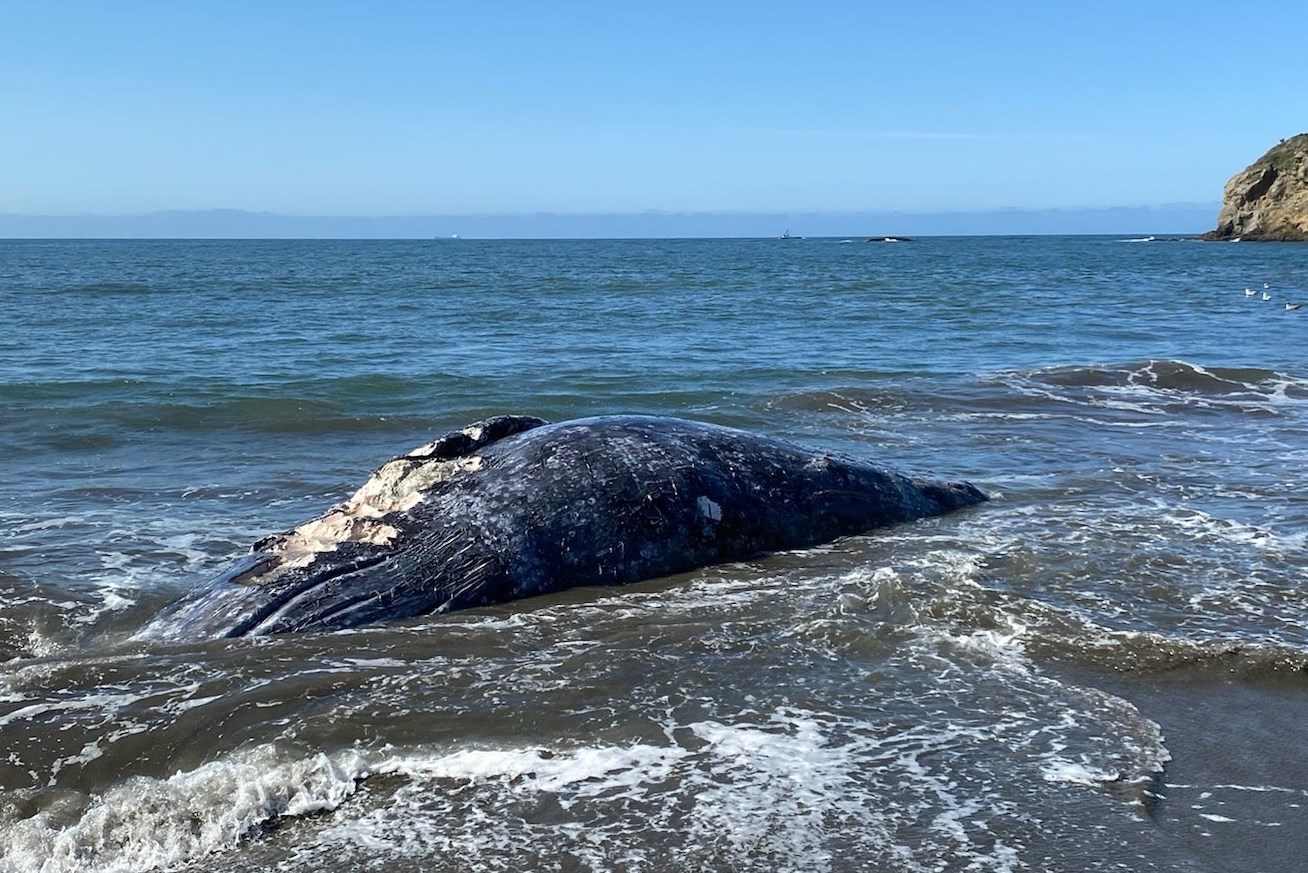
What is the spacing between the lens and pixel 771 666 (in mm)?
5414

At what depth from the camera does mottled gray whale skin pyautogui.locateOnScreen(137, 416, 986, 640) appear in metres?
6.16

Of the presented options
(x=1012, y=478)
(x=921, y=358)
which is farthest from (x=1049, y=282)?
(x=1012, y=478)

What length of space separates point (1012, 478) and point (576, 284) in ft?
130

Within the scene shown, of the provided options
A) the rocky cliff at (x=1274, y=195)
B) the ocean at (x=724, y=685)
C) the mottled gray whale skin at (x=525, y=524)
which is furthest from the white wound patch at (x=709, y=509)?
the rocky cliff at (x=1274, y=195)

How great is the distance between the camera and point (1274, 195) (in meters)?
92.5

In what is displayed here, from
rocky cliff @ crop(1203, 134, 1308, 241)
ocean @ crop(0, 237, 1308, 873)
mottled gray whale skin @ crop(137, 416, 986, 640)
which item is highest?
rocky cliff @ crop(1203, 134, 1308, 241)

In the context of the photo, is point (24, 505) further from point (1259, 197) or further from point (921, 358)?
point (1259, 197)

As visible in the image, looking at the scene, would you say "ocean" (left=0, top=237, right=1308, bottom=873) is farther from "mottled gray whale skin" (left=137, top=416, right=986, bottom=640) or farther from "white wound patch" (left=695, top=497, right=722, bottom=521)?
"white wound patch" (left=695, top=497, right=722, bottom=521)

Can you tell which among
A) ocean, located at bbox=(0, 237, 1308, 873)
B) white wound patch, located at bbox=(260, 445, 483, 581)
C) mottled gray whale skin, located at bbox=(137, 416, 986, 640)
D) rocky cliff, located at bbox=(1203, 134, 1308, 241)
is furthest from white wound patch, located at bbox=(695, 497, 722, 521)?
rocky cliff, located at bbox=(1203, 134, 1308, 241)

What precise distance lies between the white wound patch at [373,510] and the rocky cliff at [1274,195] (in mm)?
98677

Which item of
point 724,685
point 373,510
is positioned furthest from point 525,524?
point 724,685

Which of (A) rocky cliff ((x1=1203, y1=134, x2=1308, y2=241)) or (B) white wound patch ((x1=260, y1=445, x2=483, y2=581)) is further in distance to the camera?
(A) rocky cliff ((x1=1203, y1=134, x2=1308, y2=241))

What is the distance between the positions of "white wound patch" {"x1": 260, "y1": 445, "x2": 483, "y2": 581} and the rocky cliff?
9868 centimetres

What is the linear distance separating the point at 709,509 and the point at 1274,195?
101196mm
